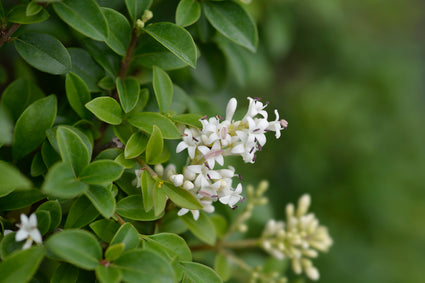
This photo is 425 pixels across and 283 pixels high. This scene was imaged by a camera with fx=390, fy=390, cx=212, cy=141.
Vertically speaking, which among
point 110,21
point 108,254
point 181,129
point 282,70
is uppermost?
point 110,21

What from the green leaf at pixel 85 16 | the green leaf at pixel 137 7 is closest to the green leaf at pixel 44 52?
the green leaf at pixel 85 16

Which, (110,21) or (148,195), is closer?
(148,195)

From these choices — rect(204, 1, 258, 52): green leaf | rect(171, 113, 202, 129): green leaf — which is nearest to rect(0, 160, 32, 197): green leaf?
rect(171, 113, 202, 129): green leaf

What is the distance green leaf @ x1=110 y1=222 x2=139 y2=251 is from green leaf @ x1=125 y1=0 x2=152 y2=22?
0.68m

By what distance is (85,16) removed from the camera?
3.66 feet

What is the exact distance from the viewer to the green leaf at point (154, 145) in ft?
3.76

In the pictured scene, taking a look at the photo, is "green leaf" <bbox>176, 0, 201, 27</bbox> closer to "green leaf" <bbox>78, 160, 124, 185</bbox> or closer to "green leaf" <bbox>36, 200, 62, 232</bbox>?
"green leaf" <bbox>78, 160, 124, 185</bbox>

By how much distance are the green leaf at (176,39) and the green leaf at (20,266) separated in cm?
69

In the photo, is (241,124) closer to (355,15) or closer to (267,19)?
(267,19)

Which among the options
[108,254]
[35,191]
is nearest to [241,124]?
[108,254]

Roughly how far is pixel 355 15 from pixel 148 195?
3.54 meters

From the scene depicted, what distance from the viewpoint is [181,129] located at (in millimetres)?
1296

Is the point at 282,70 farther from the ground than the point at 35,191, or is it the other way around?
the point at 35,191

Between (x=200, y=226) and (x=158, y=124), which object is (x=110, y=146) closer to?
(x=158, y=124)
